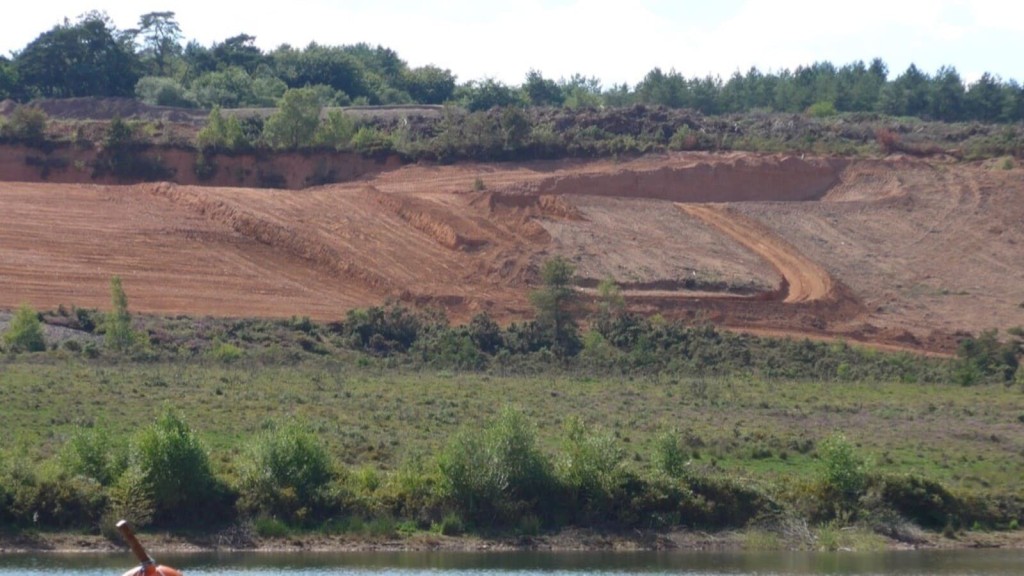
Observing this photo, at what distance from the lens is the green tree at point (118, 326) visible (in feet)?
182

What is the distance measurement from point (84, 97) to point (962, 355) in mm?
62818

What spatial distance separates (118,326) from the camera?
184 feet

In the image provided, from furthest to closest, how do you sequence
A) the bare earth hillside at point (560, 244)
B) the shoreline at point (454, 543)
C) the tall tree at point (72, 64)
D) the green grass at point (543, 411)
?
1. the tall tree at point (72, 64)
2. the bare earth hillside at point (560, 244)
3. the green grass at point (543, 411)
4. the shoreline at point (454, 543)

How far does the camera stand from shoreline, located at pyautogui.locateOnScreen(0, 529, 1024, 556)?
1336 inches

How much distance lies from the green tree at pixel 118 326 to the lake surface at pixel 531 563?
22.7m

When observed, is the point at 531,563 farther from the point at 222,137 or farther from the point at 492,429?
the point at 222,137

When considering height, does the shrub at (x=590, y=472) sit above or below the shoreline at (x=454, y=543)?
above

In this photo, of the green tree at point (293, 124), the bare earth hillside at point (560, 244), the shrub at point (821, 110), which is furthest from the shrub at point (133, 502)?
the shrub at point (821, 110)

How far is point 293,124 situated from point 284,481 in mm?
49690

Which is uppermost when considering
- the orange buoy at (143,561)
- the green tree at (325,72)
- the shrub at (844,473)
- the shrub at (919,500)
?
the green tree at (325,72)

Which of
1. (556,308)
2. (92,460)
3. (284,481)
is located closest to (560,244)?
(556,308)

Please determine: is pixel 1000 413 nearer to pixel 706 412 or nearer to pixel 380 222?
pixel 706 412

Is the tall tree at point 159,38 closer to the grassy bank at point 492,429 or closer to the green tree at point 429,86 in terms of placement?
the green tree at point 429,86

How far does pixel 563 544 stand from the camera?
36.0 m
